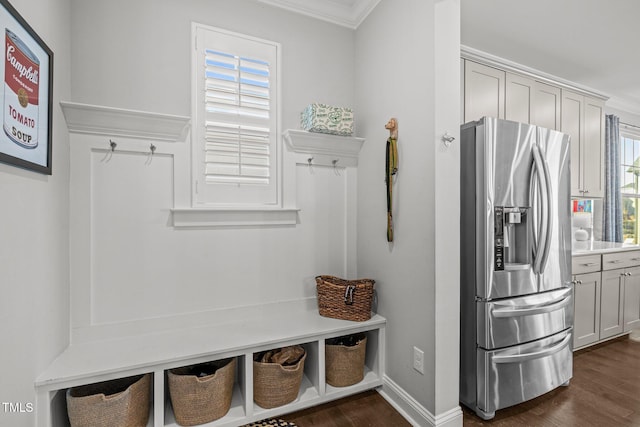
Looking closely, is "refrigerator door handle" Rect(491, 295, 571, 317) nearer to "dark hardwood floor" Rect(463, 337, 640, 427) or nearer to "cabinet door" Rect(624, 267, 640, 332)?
"dark hardwood floor" Rect(463, 337, 640, 427)

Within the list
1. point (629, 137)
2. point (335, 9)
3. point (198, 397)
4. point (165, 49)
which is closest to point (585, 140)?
point (629, 137)

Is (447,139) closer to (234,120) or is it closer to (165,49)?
(234,120)

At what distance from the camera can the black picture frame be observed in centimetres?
111

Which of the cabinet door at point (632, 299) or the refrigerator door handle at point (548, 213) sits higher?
the refrigerator door handle at point (548, 213)

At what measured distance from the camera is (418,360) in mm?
1791

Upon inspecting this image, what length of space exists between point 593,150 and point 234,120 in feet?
12.6

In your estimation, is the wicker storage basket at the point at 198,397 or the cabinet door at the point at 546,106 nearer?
the wicker storage basket at the point at 198,397

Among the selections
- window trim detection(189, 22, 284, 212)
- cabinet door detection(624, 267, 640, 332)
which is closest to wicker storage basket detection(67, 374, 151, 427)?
window trim detection(189, 22, 284, 212)

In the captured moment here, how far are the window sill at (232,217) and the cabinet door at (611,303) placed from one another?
290 centimetres

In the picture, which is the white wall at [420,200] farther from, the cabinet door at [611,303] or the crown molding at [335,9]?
the cabinet door at [611,303]

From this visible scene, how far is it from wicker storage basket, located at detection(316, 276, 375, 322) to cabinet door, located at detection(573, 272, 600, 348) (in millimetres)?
1904

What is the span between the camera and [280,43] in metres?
2.20

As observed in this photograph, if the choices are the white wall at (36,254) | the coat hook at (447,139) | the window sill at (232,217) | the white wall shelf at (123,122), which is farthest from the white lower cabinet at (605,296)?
the white wall at (36,254)

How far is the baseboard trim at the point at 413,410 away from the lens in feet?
5.54
